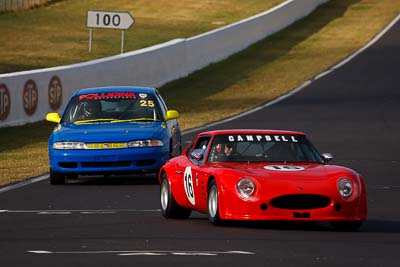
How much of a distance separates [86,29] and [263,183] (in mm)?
44390

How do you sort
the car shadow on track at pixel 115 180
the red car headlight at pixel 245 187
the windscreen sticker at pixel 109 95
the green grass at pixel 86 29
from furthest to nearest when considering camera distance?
the green grass at pixel 86 29, the windscreen sticker at pixel 109 95, the car shadow on track at pixel 115 180, the red car headlight at pixel 245 187

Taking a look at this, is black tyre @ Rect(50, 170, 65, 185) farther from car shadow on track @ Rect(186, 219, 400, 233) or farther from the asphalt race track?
car shadow on track @ Rect(186, 219, 400, 233)

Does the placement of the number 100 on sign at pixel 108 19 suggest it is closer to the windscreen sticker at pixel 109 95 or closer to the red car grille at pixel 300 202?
the windscreen sticker at pixel 109 95

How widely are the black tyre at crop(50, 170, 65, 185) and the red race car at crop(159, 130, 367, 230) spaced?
4714 millimetres

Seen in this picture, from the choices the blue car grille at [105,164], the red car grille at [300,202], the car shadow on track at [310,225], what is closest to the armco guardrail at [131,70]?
the blue car grille at [105,164]

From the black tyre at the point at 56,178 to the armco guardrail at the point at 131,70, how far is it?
971cm

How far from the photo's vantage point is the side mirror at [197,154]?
50.3 ft

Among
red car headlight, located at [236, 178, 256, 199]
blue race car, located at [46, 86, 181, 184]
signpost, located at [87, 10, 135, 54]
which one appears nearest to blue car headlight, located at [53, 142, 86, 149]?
blue race car, located at [46, 86, 181, 184]

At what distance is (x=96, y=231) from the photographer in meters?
14.0

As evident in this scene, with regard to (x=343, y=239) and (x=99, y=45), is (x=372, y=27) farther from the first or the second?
(x=343, y=239)

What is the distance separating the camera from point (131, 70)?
4012cm

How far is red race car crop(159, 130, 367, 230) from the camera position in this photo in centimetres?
1411

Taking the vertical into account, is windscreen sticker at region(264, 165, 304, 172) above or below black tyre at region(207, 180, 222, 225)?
above

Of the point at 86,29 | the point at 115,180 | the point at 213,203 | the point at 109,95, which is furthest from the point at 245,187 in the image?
the point at 86,29
